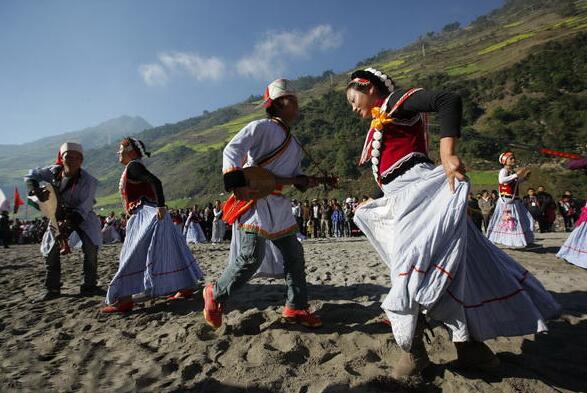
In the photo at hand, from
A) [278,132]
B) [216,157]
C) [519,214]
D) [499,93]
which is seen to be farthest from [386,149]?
[216,157]

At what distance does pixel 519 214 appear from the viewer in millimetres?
7430

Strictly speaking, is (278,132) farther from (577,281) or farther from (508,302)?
(577,281)

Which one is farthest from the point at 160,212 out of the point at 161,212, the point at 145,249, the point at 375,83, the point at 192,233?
the point at 192,233

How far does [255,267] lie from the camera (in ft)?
9.16

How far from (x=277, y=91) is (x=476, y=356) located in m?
2.31

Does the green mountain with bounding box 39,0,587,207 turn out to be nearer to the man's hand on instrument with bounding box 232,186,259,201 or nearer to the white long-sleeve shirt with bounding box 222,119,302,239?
the white long-sleeve shirt with bounding box 222,119,302,239

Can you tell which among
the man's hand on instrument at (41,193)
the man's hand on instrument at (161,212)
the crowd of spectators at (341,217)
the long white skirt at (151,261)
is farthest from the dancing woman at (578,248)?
the crowd of spectators at (341,217)

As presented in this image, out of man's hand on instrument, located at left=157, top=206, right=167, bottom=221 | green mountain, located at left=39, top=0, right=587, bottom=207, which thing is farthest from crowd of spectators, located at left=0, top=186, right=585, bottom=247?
man's hand on instrument, located at left=157, top=206, right=167, bottom=221

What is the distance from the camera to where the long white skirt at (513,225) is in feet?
24.2

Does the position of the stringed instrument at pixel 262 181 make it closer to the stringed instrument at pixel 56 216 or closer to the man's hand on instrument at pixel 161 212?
the man's hand on instrument at pixel 161 212

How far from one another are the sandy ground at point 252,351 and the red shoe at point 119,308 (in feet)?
0.31

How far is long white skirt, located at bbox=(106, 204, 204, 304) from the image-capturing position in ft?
12.3

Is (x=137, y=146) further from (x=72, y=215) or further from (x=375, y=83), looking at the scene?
(x=375, y=83)

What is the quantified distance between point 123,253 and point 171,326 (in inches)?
47.8
